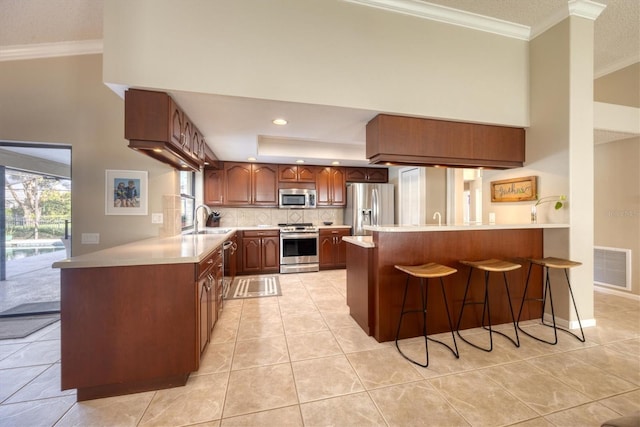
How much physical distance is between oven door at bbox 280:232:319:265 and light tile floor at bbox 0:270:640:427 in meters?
2.30

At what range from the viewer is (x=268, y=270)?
481cm

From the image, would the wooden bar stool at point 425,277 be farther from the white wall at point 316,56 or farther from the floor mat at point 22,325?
the floor mat at point 22,325

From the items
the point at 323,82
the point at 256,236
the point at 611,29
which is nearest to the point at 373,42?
the point at 323,82

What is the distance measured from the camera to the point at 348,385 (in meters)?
1.74

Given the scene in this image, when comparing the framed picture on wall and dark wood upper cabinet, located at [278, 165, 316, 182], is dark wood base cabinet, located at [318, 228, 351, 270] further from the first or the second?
the framed picture on wall

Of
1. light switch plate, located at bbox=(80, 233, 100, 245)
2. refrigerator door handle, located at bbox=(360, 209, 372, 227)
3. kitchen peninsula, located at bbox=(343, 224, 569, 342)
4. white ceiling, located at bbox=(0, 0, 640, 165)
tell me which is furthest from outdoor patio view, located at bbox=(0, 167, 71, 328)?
refrigerator door handle, located at bbox=(360, 209, 372, 227)

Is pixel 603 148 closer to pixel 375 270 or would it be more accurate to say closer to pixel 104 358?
pixel 375 270

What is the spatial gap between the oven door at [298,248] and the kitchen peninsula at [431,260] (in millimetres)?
2125

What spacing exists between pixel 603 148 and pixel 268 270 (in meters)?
5.73

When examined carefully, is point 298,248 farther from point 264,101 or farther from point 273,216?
point 264,101

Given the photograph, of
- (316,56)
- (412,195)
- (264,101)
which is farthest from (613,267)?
(264,101)

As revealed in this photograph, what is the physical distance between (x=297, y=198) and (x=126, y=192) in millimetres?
2895

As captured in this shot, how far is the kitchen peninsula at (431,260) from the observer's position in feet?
7.64

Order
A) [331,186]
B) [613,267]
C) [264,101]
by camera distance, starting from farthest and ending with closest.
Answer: [331,186] < [613,267] < [264,101]
